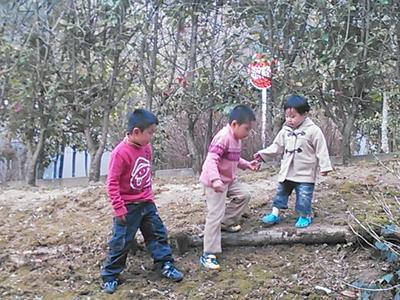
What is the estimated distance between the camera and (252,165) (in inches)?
162

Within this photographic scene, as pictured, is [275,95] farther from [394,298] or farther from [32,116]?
[394,298]

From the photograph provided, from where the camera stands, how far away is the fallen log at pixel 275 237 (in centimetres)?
399

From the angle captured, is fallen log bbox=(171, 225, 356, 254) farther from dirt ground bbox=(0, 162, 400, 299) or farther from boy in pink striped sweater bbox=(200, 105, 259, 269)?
boy in pink striped sweater bbox=(200, 105, 259, 269)

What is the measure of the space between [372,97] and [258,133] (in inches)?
51.7

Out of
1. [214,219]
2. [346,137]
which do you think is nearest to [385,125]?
[346,137]

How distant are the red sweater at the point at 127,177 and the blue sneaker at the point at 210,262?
20.5 inches

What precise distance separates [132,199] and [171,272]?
0.52 m

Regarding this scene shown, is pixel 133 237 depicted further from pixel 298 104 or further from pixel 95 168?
pixel 95 168

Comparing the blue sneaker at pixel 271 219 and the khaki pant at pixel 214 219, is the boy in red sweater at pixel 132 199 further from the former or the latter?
the blue sneaker at pixel 271 219

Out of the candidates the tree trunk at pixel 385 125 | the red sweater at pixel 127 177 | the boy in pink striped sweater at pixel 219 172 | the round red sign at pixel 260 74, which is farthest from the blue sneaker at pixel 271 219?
the tree trunk at pixel 385 125

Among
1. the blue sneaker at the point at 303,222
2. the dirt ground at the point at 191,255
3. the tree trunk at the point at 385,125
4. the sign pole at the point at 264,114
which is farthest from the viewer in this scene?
the tree trunk at the point at 385,125

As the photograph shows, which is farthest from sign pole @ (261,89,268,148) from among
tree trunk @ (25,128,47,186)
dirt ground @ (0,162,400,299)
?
tree trunk @ (25,128,47,186)

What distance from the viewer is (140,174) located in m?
3.77

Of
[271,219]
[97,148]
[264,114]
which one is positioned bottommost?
[271,219]
